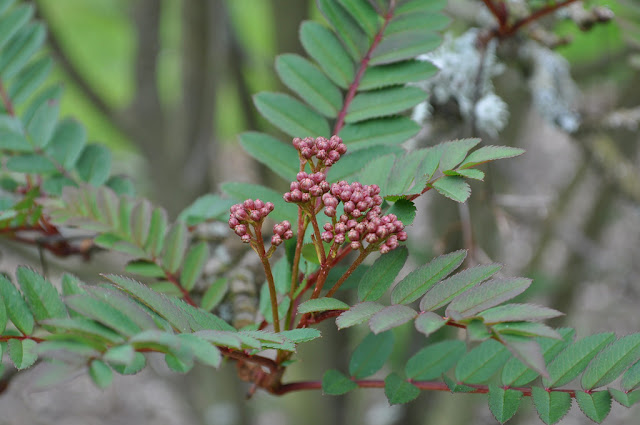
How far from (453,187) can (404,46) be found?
0.25 m

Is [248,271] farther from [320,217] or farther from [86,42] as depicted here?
[86,42]

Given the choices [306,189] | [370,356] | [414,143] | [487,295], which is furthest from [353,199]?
[414,143]

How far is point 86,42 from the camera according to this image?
425 cm

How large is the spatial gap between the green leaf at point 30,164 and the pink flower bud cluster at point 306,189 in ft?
1.53

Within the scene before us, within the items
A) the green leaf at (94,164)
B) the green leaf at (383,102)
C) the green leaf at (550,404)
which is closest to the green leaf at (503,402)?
the green leaf at (550,404)

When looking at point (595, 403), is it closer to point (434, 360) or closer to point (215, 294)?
point (434, 360)

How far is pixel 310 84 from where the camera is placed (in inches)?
29.9

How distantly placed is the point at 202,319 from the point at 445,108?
66cm

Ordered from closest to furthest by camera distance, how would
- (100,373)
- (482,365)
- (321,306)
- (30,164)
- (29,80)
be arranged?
(100,373) < (321,306) < (482,365) < (30,164) < (29,80)

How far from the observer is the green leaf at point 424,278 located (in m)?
0.56

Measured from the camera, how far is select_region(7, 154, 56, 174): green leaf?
81 centimetres

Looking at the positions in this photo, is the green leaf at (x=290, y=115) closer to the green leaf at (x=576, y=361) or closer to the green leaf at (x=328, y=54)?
the green leaf at (x=328, y=54)

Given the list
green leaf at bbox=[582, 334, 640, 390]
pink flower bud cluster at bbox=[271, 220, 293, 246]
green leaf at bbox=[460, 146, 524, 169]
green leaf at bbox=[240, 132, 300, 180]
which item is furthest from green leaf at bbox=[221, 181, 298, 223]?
green leaf at bbox=[582, 334, 640, 390]

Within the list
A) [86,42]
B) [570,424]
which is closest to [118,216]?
[570,424]
